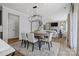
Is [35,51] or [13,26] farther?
[35,51]

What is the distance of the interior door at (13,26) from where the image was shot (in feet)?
4.83

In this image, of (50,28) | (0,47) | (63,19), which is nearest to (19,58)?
(0,47)

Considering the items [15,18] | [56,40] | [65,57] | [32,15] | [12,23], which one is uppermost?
[32,15]

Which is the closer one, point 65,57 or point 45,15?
point 65,57

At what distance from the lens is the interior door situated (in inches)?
57.9

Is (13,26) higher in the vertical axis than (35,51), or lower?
higher

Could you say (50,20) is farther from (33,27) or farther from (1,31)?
(1,31)

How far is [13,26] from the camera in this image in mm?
1538

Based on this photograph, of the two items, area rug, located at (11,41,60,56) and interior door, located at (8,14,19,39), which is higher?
interior door, located at (8,14,19,39)

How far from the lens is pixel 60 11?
1.71m

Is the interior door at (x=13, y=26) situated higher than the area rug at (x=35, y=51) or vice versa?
the interior door at (x=13, y=26)

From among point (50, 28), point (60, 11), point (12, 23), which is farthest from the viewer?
point (50, 28)

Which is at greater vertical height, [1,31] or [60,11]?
[60,11]

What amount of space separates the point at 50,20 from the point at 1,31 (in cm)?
112
